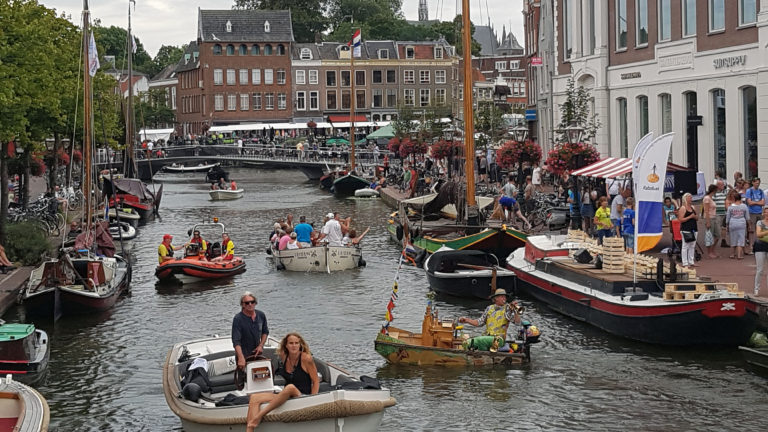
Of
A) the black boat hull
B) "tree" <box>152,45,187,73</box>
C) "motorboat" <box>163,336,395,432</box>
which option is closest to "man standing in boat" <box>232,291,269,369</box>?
"motorboat" <box>163,336,395,432</box>

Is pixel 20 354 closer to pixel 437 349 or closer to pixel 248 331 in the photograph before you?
pixel 248 331

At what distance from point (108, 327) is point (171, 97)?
11188 centimetres

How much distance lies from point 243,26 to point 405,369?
331 ft

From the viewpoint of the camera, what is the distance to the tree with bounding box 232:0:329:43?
428 feet

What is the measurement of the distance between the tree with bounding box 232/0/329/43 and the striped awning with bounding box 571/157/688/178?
323 ft

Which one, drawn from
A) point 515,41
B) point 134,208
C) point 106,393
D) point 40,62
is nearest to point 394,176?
point 134,208

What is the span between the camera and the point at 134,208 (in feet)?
172

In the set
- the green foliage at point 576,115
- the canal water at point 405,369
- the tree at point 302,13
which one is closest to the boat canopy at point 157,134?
the tree at point 302,13

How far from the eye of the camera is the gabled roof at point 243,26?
11706 centimetres

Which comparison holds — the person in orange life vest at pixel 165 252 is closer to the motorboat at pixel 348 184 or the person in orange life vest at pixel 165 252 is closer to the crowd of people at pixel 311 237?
the crowd of people at pixel 311 237

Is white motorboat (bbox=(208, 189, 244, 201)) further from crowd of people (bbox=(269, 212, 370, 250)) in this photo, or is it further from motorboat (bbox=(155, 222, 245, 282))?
motorboat (bbox=(155, 222, 245, 282))

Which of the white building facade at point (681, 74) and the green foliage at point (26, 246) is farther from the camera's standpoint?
the white building facade at point (681, 74)

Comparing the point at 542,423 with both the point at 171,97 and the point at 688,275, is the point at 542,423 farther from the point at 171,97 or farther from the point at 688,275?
the point at 171,97

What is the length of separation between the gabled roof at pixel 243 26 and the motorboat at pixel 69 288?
90.8m
